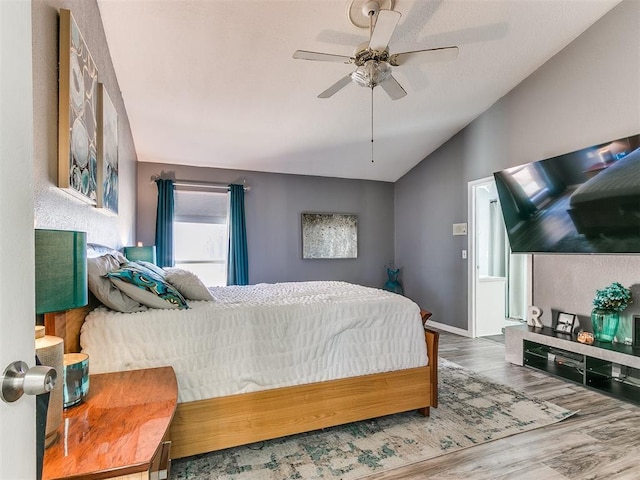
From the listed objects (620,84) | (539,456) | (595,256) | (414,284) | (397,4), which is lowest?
(539,456)

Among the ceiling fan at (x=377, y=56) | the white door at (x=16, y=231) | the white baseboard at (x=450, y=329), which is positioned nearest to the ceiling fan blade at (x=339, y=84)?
the ceiling fan at (x=377, y=56)

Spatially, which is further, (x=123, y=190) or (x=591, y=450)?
(x=123, y=190)

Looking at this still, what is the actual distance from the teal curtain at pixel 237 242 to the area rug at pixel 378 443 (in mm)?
3121

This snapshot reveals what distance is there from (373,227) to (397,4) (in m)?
3.80

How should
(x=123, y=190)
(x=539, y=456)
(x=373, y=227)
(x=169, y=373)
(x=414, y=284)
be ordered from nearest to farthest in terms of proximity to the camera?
(x=169, y=373), (x=539, y=456), (x=123, y=190), (x=414, y=284), (x=373, y=227)

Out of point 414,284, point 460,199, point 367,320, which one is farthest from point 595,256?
point 414,284

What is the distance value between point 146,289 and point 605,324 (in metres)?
3.56

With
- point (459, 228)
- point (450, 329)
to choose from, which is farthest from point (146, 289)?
point (450, 329)

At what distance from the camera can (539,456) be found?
6.35 ft

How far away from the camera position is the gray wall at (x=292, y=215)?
4895mm

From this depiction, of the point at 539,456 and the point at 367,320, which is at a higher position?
the point at 367,320

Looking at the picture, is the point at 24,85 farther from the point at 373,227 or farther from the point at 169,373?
the point at 373,227

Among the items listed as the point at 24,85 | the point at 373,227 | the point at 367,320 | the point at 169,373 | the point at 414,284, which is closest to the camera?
the point at 24,85

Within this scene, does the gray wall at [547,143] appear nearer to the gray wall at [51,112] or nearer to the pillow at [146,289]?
the pillow at [146,289]
